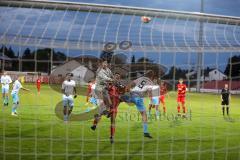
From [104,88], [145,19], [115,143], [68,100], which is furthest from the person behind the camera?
[68,100]

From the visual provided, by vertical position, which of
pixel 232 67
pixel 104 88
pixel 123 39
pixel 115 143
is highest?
pixel 123 39

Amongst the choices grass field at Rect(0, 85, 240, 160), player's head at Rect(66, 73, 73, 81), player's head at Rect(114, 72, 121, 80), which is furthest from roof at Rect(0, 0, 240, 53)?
grass field at Rect(0, 85, 240, 160)

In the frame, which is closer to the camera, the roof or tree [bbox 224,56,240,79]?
the roof

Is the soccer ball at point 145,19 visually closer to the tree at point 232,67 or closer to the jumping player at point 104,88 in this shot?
the tree at point 232,67

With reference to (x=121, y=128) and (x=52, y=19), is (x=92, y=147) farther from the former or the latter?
(x=52, y=19)

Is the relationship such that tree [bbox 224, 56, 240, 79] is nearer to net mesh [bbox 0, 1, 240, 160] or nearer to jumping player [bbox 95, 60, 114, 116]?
net mesh [bbox 0, 1, 240, 160]

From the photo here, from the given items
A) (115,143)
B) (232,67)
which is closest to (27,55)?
(232,67)

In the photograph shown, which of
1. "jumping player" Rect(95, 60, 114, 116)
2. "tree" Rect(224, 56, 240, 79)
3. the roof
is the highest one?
the roof

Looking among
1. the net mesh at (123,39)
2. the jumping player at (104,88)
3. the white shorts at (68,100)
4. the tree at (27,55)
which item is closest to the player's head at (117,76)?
the jumping player at (104,88)

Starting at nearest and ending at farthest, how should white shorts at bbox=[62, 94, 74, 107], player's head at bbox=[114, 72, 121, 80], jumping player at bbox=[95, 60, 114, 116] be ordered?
player's head at bbox=[114, 72, 121, 80] < jumping player at bbox=[95, 60, 114, 116] < white shorts at bbox=[62, 94, 74, 107]

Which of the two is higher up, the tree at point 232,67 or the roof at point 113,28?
the roof at point 113,28

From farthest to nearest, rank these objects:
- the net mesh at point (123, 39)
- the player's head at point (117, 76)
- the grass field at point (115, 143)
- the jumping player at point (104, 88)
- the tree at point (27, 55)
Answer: the grass field at point (115, 143), the jumping player at point (104, 88), the player's head at point (117, 76), the net mesh at point (123, 39), the tree at point (27, 55)

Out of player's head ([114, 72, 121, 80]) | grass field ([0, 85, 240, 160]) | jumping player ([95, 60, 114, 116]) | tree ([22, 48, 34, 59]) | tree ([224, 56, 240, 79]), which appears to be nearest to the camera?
tree ([22, 48, 34, 59])

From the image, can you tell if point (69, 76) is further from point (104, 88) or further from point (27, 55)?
point (104, 88)
